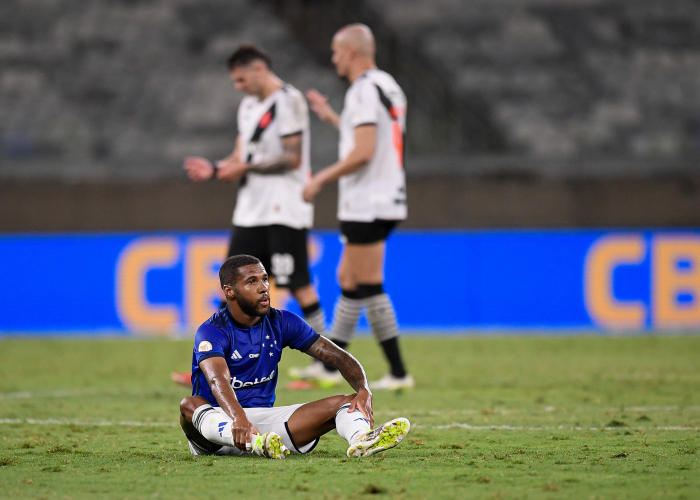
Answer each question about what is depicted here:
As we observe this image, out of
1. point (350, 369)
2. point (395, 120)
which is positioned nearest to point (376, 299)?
point (395, 120)

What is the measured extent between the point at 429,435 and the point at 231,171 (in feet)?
7.93

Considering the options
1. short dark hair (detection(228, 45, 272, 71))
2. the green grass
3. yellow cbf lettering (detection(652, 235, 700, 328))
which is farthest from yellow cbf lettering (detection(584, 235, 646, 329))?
short dark hair (detection(228, 45, 272, 71))

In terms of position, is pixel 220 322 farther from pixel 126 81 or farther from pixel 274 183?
pixel 126 81

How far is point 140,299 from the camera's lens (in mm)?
10094

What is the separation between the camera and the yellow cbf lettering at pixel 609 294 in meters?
9.88

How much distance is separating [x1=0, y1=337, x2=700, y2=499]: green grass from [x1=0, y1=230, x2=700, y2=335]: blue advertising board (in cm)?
181

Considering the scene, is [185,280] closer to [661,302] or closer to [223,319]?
[661,302]

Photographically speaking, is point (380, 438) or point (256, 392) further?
point (256, 392)

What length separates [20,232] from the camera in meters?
10.5

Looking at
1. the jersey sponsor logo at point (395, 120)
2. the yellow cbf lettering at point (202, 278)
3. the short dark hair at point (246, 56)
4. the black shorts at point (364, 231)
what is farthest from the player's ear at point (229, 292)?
the yellow cbf lettering at point (202, 278)

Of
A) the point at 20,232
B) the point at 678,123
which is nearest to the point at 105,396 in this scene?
Result: the point at 20,232

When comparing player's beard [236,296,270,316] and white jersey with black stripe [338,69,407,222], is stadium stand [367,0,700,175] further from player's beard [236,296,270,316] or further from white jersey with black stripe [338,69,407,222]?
player's beard [236,296,270,316]

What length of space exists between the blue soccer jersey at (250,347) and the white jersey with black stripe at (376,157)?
214 cm

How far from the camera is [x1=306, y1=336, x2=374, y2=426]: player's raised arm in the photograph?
3.46 meters
